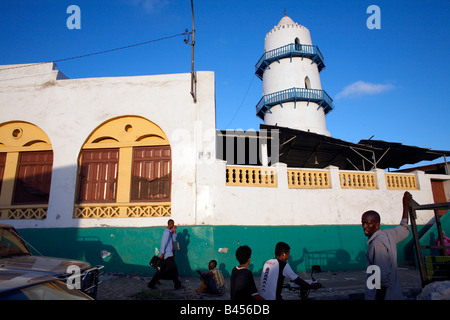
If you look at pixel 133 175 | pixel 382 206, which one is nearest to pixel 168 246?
pixel 133 175

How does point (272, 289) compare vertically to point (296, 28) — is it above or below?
below

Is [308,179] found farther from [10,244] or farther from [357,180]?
[10,244]

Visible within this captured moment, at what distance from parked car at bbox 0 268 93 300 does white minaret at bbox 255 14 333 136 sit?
16238 mm

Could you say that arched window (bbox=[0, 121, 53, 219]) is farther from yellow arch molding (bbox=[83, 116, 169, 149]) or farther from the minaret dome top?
the minaret dome top

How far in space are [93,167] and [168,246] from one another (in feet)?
14.8

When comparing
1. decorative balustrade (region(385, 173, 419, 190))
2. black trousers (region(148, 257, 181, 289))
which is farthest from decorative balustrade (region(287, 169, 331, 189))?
black trousers (region(148, 257, 181, 289))

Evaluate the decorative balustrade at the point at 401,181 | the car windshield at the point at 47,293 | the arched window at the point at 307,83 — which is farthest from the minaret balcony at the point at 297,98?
the car windshield at the point at 47,293

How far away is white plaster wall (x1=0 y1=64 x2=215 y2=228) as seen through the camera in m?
8.85

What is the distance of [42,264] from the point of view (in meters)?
3.86

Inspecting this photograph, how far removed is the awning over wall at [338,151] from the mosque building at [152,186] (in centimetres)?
126

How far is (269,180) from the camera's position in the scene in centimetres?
927

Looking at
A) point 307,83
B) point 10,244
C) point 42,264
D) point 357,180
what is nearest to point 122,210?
point 10,244
